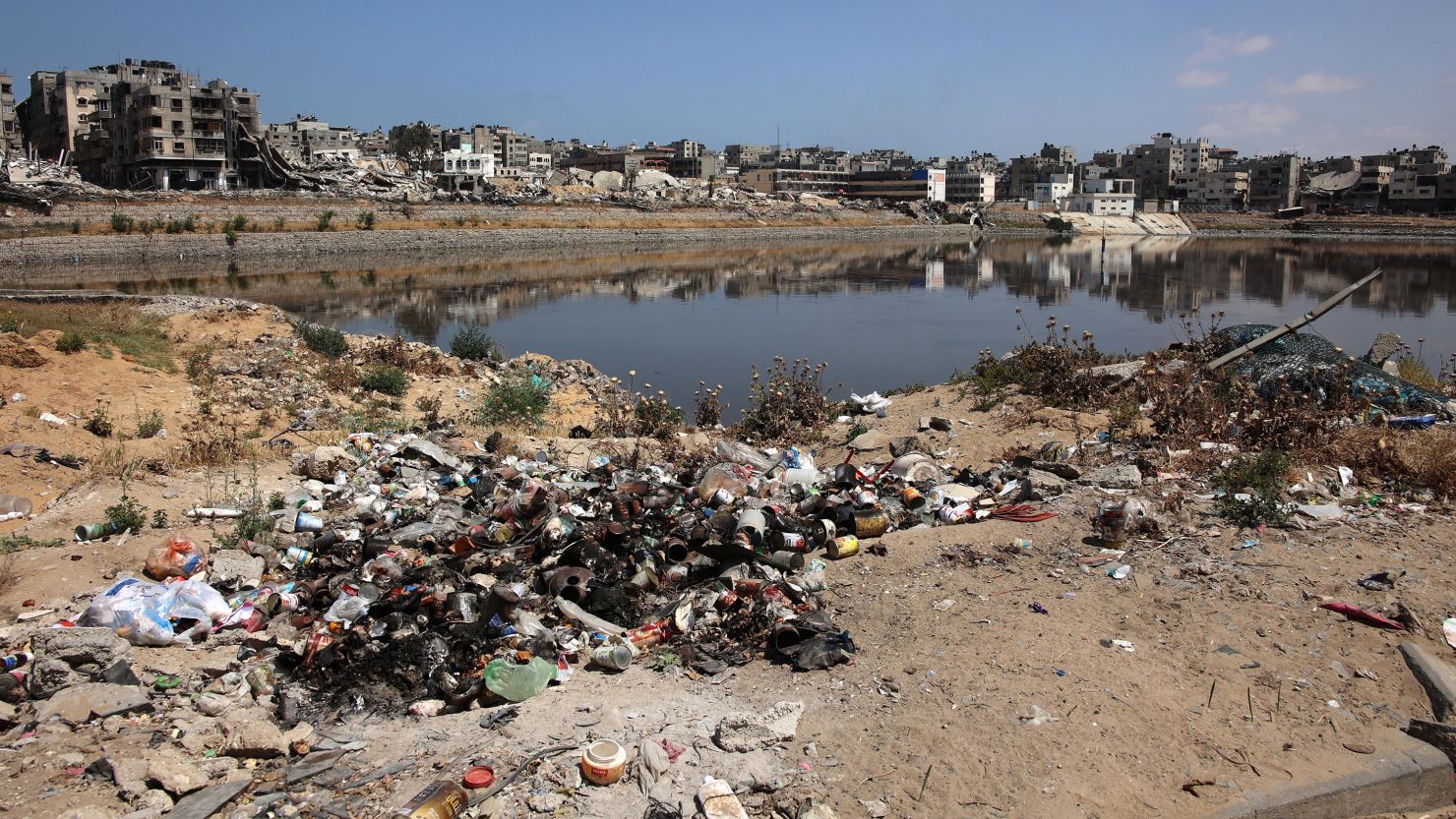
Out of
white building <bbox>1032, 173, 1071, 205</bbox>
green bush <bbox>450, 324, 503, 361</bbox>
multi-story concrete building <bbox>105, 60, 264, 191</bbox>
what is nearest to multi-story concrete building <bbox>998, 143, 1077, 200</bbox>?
white building <bbox>1032, 173, 1071, 205</bbox>

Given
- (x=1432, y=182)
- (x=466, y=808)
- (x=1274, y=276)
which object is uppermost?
(x=1432, y=182)

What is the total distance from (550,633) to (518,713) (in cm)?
66

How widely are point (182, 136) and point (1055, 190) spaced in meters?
86.4

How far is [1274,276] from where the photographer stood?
3603cm

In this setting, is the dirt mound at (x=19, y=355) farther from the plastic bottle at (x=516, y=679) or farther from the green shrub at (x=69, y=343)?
the plastic bottle at (x=516, y=679)

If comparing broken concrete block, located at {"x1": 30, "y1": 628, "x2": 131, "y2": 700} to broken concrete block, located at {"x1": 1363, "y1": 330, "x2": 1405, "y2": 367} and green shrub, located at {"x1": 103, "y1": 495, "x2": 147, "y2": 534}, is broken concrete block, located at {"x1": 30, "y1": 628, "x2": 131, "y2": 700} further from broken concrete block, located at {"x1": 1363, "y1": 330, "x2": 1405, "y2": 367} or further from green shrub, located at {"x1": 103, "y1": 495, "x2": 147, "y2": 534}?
broken concrete block, located at {"x1": 1363, "y1": 330, "x2": 1405, "y2": 367}

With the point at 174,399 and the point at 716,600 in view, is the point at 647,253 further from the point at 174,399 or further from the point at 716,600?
the point at 716,600

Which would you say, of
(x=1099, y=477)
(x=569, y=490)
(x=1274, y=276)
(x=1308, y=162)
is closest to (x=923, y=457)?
(x=1099, y=477)

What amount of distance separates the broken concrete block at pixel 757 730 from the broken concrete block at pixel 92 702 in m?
2.24

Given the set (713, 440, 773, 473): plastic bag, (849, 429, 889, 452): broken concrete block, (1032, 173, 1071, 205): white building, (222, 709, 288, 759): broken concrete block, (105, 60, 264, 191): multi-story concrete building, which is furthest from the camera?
(1032, 173, 1071, 205): white building

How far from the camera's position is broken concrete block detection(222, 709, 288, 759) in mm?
3268

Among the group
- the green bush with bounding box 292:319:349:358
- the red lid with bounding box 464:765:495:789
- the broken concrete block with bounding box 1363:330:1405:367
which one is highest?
the broken concrete block with bounding box 1363:330:1405:367

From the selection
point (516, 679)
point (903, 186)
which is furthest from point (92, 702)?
point (903, 186)

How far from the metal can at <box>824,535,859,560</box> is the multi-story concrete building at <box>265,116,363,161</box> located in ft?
260
